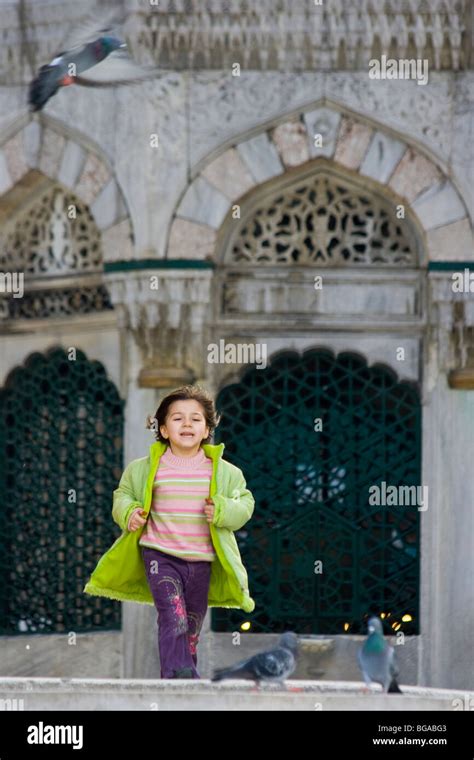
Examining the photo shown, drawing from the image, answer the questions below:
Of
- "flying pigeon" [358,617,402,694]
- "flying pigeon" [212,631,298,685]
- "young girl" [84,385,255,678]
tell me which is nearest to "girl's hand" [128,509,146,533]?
"young girl" [84,385,255,678]

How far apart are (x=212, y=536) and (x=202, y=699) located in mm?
1047

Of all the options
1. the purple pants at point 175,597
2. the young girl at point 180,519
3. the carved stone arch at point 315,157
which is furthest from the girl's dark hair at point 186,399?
the carved stone arch at point 315,157

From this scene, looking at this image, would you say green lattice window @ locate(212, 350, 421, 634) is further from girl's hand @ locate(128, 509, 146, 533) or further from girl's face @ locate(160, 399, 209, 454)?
girl's hand @ locate(128, 509, 146, 533)

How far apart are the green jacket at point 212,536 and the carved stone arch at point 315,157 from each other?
14.2 feet

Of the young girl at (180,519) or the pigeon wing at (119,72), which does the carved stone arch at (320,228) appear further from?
the young girl at (180,519)

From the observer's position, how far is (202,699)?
1151 cm

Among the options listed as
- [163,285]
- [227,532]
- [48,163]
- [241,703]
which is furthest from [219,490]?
[48,163]

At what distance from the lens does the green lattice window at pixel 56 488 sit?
17000 mm

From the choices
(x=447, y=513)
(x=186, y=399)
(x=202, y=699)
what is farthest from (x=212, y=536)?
(x=447, y=513)

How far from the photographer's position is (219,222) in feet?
54.1

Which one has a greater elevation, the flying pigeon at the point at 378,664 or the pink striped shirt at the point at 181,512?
the pink striped shirt at the point at 181,512

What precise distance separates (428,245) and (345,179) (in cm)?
76

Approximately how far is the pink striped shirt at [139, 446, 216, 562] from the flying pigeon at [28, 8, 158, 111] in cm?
492
